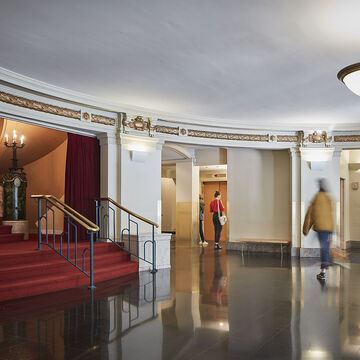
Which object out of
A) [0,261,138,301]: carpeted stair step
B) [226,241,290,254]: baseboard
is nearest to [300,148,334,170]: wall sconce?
[226,241,290,254]: baseboard

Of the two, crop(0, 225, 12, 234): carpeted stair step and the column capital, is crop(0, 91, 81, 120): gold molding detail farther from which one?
crop(0, 225, 12, 234): carpeted stair step

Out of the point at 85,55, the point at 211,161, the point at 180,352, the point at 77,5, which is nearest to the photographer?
the point at 180,352

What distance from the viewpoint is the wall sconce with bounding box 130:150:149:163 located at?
8.30 meters

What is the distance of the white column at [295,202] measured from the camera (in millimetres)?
9954

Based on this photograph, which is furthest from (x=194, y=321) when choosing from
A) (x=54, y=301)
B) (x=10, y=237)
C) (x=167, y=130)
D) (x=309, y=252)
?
(x=309, y=252)

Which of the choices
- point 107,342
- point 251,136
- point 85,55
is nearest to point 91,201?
point 85,55

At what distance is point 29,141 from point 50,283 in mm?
4333

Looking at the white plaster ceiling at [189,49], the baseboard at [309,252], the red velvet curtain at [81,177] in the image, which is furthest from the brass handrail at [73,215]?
the baseboard at [309,252]

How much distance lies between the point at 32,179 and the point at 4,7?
618 centimetres

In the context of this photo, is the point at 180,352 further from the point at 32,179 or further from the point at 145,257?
the point at 32,179

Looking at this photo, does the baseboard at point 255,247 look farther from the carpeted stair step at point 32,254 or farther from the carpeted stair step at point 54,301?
the carpeted stair step at point 54,301

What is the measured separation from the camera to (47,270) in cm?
596

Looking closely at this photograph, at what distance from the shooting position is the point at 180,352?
10.7 ft

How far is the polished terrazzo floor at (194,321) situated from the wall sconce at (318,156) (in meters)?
3.60
